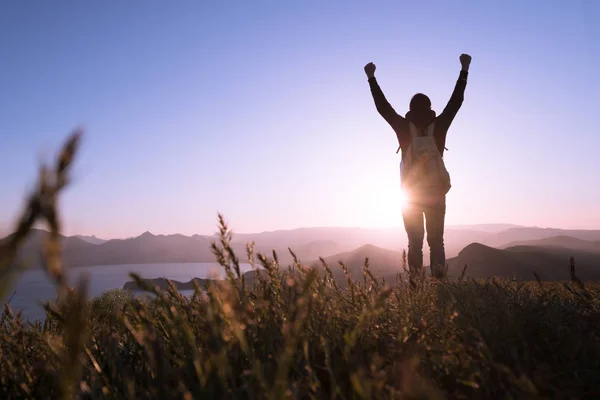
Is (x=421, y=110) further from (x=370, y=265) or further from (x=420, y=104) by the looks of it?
(x=370, y=265)

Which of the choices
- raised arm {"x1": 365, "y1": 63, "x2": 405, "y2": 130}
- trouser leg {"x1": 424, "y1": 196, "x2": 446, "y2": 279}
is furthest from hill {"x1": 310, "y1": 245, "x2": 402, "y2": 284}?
raised arm {"x1": 365, "y1": 63, "x2": 405, "y2": 130}

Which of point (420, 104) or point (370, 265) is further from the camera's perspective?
point (420, 104)

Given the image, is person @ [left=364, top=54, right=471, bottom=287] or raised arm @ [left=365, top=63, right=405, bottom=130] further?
raised arm @ [left=365, top=63, right=405, bottom=130]

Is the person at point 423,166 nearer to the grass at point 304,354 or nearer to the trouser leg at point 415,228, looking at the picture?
the trouser leg at point 415,228

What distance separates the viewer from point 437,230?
639 cm

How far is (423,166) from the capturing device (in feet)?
20.6

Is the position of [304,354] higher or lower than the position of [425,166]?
lower

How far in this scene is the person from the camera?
6.27 metres

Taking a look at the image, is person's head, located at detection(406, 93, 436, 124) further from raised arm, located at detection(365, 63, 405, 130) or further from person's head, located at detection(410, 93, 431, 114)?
raised arm, located at detection(365, 63, 405, 130)

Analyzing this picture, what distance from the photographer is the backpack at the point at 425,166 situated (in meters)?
6.22

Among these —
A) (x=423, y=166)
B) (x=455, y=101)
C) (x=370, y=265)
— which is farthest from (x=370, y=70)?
(x=370, y=265)

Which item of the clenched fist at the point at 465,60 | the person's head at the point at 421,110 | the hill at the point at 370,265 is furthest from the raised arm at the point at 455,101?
the hill at the point at 370,265

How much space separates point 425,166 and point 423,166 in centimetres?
3

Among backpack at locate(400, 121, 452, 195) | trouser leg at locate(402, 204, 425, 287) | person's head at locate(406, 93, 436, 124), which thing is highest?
person's head at locate(406, 93, 436, 124)
